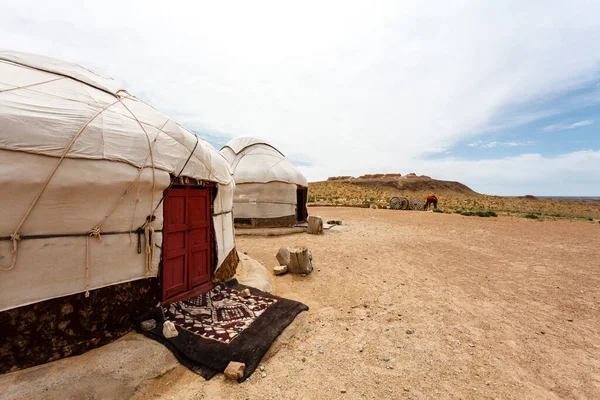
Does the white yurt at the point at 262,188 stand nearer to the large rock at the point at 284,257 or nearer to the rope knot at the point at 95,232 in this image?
the large rock at the point at 284,257

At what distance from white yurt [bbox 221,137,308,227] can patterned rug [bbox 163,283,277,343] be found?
18.7 feet

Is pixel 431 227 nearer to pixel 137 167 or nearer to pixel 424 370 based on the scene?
pixel 424 370

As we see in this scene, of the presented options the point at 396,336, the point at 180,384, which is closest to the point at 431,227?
the point at 396,336

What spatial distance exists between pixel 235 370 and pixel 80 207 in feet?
7.28

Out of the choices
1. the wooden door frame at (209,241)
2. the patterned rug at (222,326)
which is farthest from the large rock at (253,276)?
the wooden door frame at (209,241)

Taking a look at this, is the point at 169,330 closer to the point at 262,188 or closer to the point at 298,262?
the point at 298,262

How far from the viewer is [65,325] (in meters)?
2.69

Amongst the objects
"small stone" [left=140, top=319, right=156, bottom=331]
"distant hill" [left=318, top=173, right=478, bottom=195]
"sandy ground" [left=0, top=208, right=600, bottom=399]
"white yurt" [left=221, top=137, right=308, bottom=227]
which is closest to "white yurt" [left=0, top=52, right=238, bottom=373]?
"small stone" [left=140, top=319, right=156, bottom=331]

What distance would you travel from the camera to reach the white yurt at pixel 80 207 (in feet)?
8.04

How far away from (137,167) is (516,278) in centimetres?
697

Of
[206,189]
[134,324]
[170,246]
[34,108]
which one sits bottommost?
[134,324]

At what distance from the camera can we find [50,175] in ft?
8.36

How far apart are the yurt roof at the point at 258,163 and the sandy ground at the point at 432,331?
350cm

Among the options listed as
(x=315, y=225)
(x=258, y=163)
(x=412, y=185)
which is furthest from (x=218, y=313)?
(x=412, y=185)
